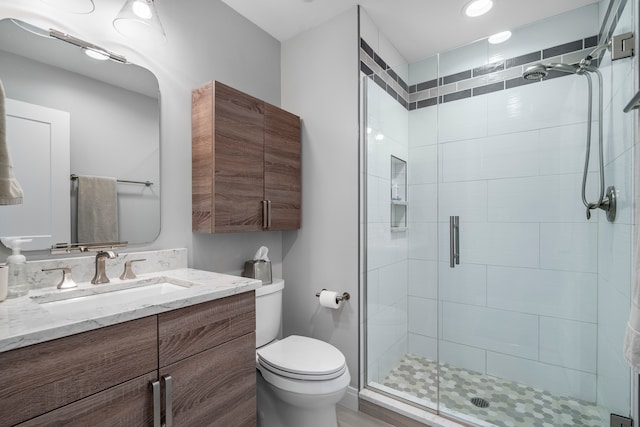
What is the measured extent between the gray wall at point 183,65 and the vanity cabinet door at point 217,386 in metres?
0.70

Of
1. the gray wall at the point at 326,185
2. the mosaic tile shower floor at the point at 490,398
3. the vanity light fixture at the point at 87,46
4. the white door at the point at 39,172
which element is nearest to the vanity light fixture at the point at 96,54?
the vanity light fixture at the point at 87,46

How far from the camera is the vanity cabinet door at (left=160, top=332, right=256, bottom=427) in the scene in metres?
1.03

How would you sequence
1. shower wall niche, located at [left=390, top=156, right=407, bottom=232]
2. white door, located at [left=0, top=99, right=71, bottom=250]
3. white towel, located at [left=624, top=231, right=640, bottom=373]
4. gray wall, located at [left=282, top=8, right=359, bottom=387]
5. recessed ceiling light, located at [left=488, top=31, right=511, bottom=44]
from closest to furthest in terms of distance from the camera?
white towel, located at [left=624, top=231, right=640, bottom=373] < white door, located at [left=0, top=99, right=71, bottom=250] < recessed ceiling light, located at [left=488, top=31, right=511, bottom=44] < gray wall, located at [left=282, top=8, right=359, bottom=387] < shower wall niche, located at [left=390, top=156, right=407, bottom=232]

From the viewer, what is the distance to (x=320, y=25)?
2098 millimetres

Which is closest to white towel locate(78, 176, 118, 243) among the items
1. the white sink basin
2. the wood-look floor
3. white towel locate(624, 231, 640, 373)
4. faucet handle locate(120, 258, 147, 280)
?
faucet handle locate(120, 258, 147, 280)

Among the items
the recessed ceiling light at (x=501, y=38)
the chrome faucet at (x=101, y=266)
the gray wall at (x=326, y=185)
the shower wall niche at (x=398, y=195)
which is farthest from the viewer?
the shower wall niche at (x=398, y=195)

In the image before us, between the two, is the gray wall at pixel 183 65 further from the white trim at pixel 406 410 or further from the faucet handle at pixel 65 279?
the white trim at pixel 406 410

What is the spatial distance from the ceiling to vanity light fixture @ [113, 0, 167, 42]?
0.67 meters

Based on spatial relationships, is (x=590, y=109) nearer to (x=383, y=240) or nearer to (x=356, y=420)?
(x=383, y=240)

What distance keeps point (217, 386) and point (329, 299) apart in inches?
35.2

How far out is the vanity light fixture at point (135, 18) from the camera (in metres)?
1.31

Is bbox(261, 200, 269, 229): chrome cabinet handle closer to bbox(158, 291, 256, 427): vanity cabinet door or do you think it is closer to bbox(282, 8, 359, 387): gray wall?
bbox(282, 8, 359, 387): gray wall

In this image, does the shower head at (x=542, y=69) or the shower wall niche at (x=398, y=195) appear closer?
the shower head at (x=542, y=69)

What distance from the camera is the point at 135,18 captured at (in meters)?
1.31
